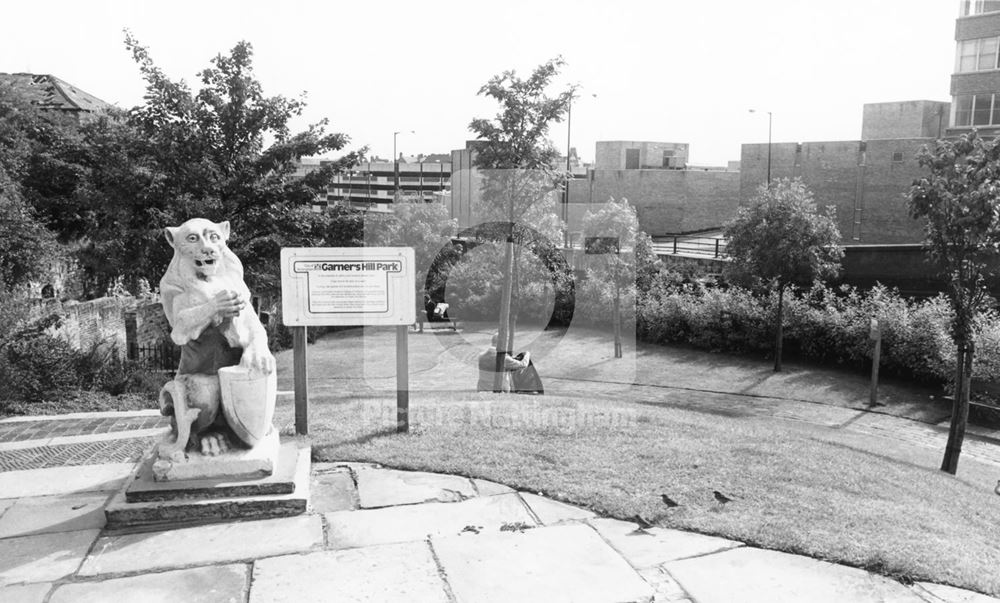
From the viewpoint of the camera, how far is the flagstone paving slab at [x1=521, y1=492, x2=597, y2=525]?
221 inches

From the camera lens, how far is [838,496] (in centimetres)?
621

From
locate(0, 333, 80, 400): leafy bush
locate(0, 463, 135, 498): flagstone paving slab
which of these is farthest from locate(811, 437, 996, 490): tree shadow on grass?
locate(0, 333, 80, 400): leafy bush

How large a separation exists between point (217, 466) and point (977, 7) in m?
38.7

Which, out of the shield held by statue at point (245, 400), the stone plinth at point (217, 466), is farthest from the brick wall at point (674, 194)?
the stone plinth at point (217, 466)

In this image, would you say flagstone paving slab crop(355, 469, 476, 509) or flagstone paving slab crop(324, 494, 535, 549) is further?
flagstone paving slab crop(355, 469, 476, 509)

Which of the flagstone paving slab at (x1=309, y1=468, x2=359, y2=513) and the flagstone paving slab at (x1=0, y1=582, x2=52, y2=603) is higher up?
the flagstone paving slab at (x1=309, y1=468, x2=359, y2=513)

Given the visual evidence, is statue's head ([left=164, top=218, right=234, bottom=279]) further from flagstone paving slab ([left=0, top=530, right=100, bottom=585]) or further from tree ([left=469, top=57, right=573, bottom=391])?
tree ([left=469, top=57, right=573, bottom=391])

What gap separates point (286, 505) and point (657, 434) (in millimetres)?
4273

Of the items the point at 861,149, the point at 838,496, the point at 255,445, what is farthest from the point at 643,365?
the point at 861,149

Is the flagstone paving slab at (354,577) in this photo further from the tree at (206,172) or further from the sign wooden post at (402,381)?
the tree at (206,172)

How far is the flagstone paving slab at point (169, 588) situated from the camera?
4441mm

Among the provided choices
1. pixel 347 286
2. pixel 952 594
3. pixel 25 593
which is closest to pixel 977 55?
pixel 347 286

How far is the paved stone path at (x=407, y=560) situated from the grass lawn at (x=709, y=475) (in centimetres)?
26

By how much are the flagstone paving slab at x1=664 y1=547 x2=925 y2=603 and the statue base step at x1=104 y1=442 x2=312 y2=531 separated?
2.89 metres
